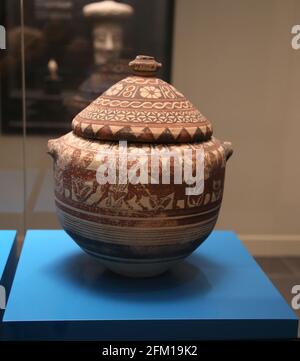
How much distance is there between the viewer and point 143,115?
87cm

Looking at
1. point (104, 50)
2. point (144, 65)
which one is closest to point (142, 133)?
point (144, 65)

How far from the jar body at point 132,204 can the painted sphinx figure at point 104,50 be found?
1.73 feet

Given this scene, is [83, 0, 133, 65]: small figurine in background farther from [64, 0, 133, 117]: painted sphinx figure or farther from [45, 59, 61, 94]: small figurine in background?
[45, 59, 61, 94]: small figurine in background

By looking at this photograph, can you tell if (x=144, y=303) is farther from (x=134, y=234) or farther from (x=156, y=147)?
(x=156, y=147)

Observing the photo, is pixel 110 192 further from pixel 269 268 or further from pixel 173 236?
pixel 269 268

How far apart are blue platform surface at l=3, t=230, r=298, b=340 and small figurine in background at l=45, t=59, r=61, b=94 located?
580 millimetres

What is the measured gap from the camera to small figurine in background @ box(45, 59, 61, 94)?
148cm

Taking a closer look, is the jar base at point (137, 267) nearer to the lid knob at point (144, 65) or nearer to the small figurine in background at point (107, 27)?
the lid knob at point (144, 65)

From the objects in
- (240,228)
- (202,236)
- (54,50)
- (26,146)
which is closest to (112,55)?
(54,50)

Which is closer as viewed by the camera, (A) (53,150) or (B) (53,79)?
(A) (53,150)

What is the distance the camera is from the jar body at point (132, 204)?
85 centimetres

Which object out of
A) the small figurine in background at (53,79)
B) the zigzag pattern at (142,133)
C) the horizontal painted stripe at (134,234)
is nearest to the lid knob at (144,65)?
the zigzag pattern at (142,133)

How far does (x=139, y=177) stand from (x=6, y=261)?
36 cm

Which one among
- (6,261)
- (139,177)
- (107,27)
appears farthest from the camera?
(107,27)
